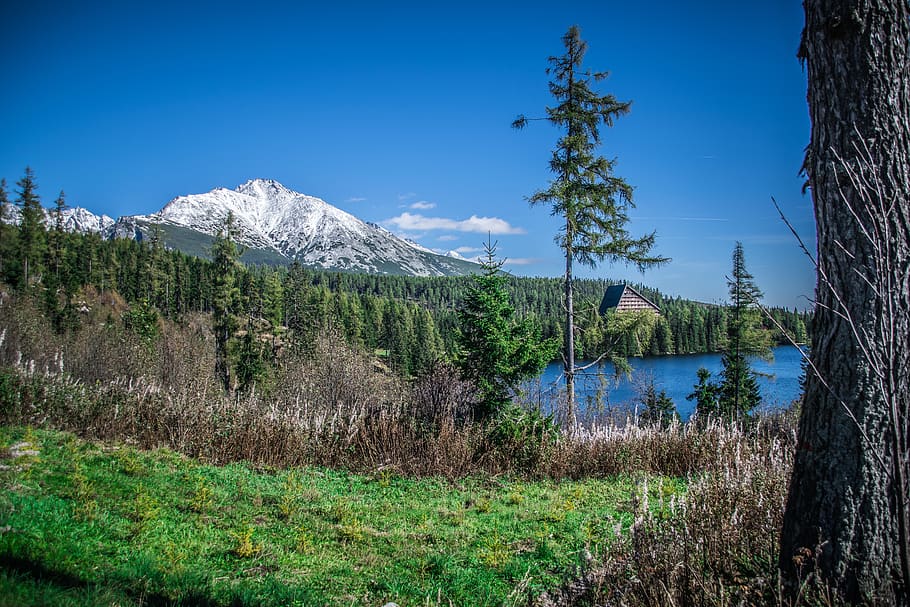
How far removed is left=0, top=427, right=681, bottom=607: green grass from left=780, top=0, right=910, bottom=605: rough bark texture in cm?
165

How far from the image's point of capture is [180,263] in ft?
279

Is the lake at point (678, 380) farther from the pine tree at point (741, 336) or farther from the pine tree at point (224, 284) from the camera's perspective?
the pine tree at point (224, 284)

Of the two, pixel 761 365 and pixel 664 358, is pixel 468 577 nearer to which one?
pixel 761 365

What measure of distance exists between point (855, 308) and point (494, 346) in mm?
7328

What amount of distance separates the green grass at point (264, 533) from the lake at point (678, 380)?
6.31 m

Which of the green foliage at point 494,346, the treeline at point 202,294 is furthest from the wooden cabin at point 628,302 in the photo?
the green foliage at point 494,346

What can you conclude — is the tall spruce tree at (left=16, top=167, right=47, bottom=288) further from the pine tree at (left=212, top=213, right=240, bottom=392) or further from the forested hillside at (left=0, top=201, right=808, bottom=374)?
the pine tree at (left=212, top=213, right=240, bottom=392)

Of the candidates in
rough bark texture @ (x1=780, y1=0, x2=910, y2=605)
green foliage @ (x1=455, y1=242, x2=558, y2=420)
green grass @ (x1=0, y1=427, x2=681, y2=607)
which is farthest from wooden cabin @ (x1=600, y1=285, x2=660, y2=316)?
rough bark texture @ (x1=780, y1=0, x2=910, y2=605)

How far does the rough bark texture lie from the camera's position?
2.55 m

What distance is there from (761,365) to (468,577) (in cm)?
6457

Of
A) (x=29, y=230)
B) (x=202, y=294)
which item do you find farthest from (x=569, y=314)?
(x=202, y=294)

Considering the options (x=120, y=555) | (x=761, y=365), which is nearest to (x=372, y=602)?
(x=120, y=555)

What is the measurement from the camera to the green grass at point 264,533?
3373 millimetres

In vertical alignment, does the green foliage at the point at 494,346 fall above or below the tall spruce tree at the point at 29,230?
below
